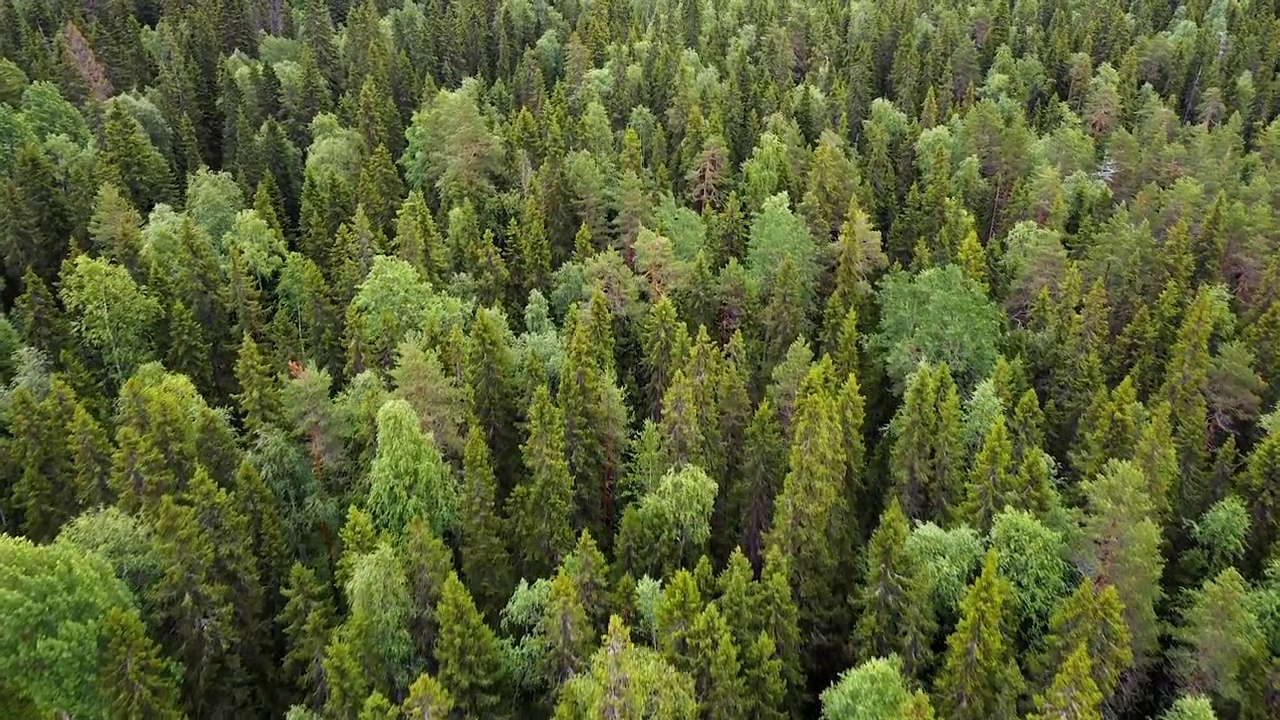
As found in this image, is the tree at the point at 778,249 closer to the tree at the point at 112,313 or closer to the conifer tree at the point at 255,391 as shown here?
the conifer tree at the point at 255,391

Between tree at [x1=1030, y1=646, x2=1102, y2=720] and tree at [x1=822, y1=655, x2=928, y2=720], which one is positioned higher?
tree at [x1=1030, y1=646, x2=1102, y2=720]

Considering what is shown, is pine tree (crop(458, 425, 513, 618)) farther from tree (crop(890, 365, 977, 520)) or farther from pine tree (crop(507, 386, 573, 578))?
tree (crop(890, 365, 977, 520))

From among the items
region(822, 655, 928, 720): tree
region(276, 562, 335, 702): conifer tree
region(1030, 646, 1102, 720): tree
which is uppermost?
region(1030, 646, 1102, 720): tree

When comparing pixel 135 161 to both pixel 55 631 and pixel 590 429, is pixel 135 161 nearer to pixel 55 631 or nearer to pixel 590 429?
pixel 55 631

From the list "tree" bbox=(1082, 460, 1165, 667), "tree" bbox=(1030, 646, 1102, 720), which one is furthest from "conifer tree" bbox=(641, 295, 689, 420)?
"tree" bbox=(1030, 646, 1102, 720)

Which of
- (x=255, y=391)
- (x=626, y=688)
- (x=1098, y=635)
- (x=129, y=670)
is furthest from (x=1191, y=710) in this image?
(x=255, y=391)
